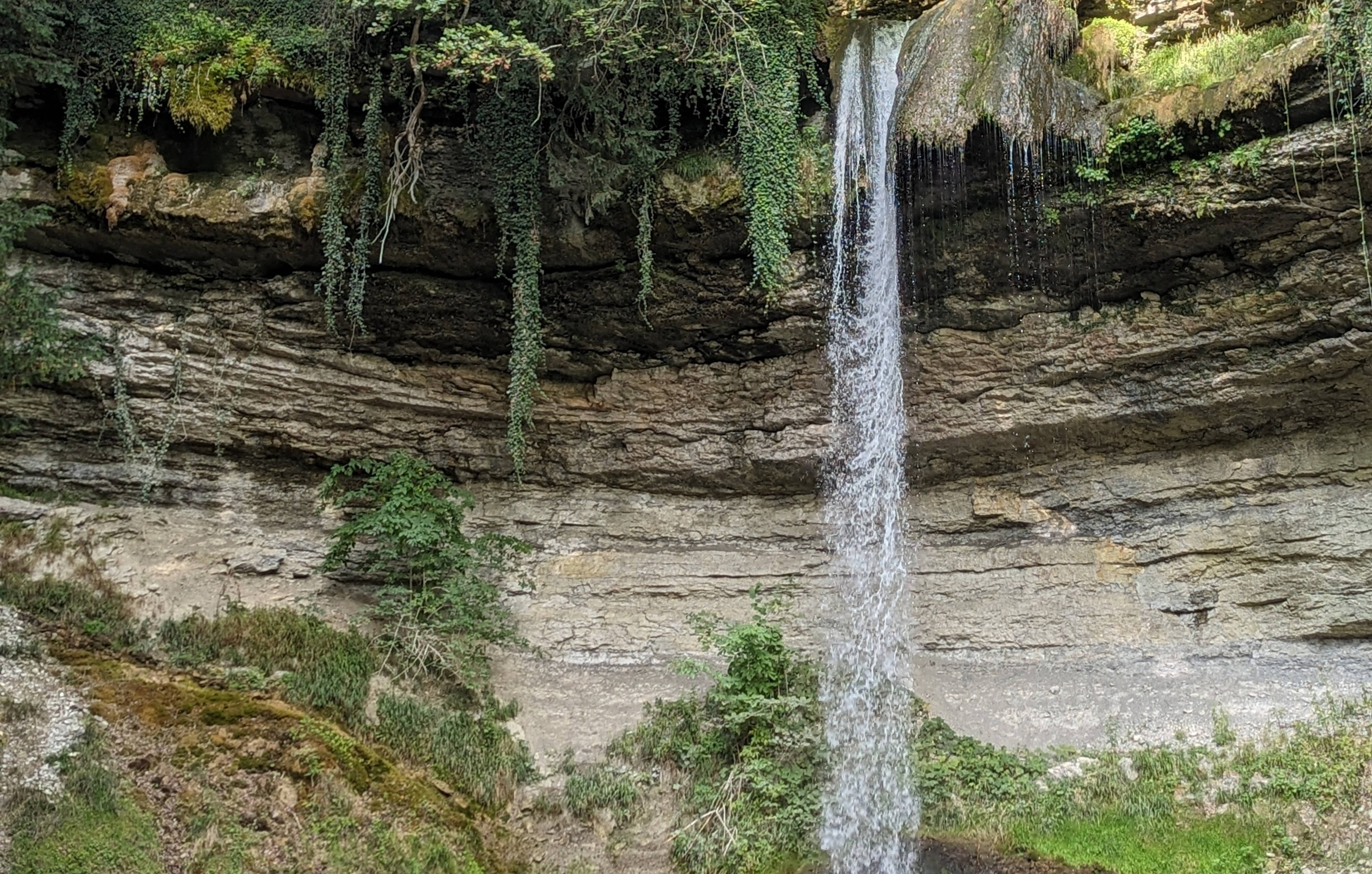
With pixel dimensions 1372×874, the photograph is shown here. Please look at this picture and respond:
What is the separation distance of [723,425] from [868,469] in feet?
5.55

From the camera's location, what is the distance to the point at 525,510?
11078mm

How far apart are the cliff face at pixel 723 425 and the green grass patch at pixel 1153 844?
3.99ft

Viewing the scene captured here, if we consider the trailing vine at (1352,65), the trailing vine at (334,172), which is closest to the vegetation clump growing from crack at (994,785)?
the trailing vine at (1352,65)

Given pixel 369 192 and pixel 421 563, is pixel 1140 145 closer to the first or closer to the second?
pixel 369 192

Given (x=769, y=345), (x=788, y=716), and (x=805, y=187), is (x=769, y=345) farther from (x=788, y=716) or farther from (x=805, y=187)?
(x=788, y=716)

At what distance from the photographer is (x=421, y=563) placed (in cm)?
951

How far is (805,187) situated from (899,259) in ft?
4.04

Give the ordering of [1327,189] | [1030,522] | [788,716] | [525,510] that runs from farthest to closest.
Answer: [525,510], [1030,522], [788,716], [1327,189]

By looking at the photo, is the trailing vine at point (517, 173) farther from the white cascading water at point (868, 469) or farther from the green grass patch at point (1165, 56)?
the green grass patch at point (1165, 56)

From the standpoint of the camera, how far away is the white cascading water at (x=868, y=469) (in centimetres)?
858

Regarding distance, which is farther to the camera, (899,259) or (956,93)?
(899,259)

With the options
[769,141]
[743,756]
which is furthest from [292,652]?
[769,141]

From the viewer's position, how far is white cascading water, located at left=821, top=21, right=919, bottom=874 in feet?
28.1

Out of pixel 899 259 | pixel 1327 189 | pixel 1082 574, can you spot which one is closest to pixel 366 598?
pixel 899 259
